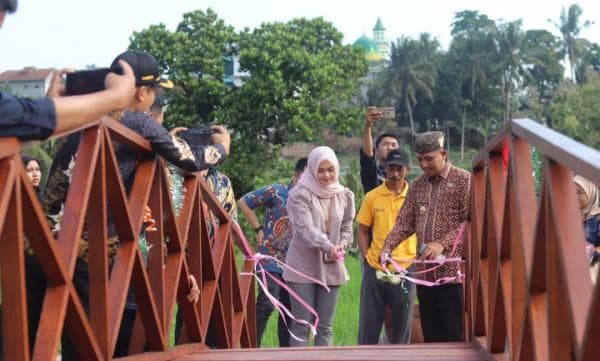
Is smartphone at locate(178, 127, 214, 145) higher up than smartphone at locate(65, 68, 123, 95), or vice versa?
smartphone at locate(65, 68, 123, 95)

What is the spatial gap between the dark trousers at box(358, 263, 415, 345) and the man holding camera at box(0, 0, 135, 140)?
395 centimetres

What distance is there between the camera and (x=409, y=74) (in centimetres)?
8975

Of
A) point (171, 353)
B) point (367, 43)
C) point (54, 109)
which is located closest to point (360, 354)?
point (171, 353)

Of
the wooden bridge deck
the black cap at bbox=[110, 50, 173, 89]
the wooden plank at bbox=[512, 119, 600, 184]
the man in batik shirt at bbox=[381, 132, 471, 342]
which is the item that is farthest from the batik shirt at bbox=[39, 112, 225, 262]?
the man in batik shirt at bbox=[381, 132, 471, 342]

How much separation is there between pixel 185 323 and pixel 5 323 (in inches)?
84.6

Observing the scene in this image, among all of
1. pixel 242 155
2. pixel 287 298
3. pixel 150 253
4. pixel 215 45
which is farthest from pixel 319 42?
pixel 150 253

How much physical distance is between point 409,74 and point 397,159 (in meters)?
83.0

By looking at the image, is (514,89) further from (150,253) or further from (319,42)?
(150,253)

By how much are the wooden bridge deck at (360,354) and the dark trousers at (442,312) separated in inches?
39.4

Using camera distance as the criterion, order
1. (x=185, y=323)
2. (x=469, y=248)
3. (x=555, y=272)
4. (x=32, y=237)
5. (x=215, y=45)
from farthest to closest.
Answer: (x=215, y=45)
(x=469, y=248)
(x=185, y=323)
(x=32, y=237)
(x=555, y=272)

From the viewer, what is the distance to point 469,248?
5.90m

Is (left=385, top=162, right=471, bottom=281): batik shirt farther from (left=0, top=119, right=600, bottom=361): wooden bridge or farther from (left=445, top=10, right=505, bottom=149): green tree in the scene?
(left=445, top=10, right=505, bottom=149): green tree

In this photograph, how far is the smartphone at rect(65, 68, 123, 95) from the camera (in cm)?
381

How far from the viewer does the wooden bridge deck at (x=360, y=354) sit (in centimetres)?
477
